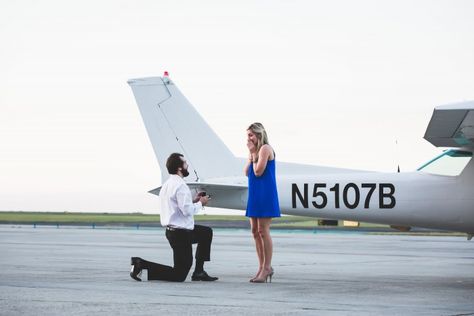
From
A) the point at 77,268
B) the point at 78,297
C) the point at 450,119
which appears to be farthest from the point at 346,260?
the point at 78,297

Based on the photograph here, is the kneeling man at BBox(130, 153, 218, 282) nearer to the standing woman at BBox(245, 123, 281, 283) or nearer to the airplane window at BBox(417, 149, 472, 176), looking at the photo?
the standing woman at BBox(245, 123, 281, 283)

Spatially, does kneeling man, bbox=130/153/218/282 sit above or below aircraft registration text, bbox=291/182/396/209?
below

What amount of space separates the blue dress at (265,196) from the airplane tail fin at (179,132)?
2298mm

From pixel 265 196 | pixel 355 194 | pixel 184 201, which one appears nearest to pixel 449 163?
pixel 355 194

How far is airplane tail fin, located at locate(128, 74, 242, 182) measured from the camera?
13438 millimetres

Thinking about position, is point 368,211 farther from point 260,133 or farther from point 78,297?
point 78,297

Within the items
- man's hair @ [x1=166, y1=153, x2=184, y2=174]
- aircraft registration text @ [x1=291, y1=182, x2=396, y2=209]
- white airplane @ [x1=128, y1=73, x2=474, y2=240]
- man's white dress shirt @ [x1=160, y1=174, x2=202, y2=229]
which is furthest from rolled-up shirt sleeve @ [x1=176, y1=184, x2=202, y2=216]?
aircraft registration text @ [x1=291, y1=182, x2=396, y2=209]

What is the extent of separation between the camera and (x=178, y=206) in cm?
1110

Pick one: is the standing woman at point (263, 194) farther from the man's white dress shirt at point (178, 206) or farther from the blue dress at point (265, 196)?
the man's white dress shirt at point (178, 206)

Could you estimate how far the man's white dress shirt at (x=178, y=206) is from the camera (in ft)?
36.3

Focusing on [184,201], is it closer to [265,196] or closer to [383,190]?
[265,196]

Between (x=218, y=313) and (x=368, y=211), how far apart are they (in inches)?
199

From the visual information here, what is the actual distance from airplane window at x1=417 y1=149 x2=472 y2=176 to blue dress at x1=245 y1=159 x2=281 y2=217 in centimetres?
253

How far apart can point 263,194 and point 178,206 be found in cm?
110
